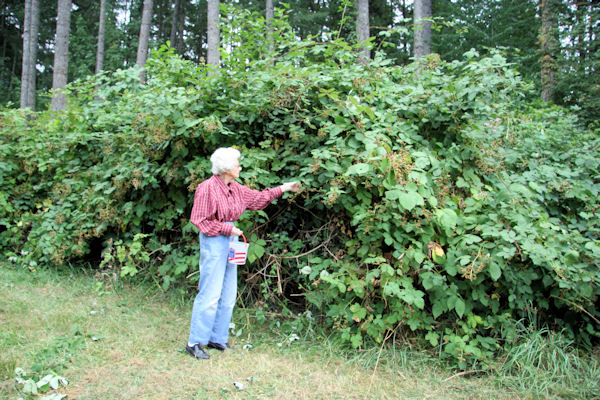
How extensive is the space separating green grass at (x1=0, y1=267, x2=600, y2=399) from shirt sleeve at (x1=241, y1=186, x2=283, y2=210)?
1079mm

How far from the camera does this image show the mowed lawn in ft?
9.38

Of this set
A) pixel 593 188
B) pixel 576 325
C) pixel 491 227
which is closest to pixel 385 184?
pixel 491 227

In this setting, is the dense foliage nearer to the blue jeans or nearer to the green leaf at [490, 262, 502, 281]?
the green leaf at [490, 262, 502, 281]

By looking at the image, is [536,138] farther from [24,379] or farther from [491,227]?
[24,379]

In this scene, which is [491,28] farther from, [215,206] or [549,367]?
[215,206]

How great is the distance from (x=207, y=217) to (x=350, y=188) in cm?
126

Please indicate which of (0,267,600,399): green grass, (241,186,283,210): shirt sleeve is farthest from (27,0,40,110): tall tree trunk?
(241,186,283,210): shirt sleeve

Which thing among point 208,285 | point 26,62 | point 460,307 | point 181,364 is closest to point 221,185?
point 208,285

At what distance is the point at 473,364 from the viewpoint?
125 inches

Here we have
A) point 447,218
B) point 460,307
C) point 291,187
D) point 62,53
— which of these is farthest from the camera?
point 62,53

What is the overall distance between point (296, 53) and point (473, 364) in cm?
340

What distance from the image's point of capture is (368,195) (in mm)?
3598

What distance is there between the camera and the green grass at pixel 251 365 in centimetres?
287

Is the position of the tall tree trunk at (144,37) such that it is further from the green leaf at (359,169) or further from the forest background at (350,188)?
the green leaf at (359,169)
